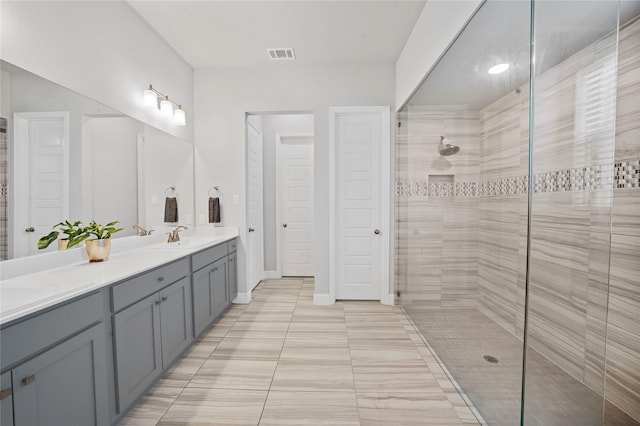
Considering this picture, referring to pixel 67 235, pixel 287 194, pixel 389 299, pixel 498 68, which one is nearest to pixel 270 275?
pixel 287 194

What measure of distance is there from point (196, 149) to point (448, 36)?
2937 millimetres

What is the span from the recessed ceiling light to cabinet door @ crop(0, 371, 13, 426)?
2395 mm

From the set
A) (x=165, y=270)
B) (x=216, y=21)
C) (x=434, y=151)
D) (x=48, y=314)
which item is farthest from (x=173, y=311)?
(x=216, y=21)

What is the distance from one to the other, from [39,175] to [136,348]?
1157 mm

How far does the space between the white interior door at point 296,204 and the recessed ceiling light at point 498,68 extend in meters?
3.42

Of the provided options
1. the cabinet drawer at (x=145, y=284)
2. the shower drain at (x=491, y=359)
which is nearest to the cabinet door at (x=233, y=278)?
the cabinet drawer at (x=145, y=284)

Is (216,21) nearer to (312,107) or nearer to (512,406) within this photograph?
(312,107)

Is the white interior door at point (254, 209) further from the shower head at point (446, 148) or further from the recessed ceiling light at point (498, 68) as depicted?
the recessed ceiling light at point (498, 68)

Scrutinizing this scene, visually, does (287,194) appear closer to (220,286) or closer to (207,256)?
(220,286)

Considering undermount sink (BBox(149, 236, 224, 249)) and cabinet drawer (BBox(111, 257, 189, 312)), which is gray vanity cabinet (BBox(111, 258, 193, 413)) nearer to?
cabinet drawer (BBox(111, 257, 189, 312))

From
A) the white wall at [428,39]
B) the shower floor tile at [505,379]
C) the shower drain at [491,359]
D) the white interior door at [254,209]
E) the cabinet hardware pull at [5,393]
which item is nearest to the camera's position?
the cabinet hardware pull at [5,393]

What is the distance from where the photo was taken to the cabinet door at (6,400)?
1.03 metres

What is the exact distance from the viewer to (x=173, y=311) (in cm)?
218

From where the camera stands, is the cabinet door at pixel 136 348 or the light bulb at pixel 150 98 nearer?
the cabinet door at pixel 136 348
